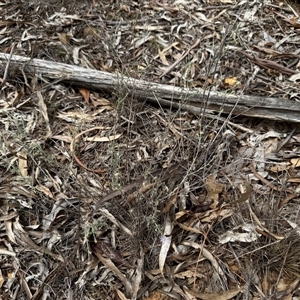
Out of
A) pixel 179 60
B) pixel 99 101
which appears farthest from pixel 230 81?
pixel 99 101

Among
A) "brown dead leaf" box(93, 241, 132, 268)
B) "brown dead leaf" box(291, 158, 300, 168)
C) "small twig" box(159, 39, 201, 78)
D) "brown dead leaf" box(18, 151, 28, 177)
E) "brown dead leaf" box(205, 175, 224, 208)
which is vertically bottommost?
"brown dead leaf" box(93, 241, 132, 268)

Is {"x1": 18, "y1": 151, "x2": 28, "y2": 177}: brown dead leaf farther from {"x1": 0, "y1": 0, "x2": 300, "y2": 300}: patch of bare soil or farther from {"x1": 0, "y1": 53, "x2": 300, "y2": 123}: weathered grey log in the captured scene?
{"x1": 0, "y1": 53, "x2": 300, "y2": 123}: weathered grey log

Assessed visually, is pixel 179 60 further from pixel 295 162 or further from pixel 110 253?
pixel 110 253

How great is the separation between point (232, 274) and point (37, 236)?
82 cm

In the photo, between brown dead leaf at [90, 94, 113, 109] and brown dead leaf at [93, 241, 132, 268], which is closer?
brown dead leaf at [93, 241, 132, 268]

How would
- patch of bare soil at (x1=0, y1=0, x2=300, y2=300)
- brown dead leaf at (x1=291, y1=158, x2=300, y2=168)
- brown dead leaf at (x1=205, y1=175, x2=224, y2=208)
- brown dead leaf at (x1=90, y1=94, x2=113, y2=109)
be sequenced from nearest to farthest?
1. patch of bare soil at (x1=0, y1=0, x2=300, y2=300)
2. brown dead leaf at (x1=205, y1=175, x2=224, y2=208)
3. brown dead leaf at (x1=291, y1=158, x2=300, y2=168)
4. brown dead leaf at (x1=90, y1=94, x2=113, y2=109)

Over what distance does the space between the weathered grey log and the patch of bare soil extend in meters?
0.04

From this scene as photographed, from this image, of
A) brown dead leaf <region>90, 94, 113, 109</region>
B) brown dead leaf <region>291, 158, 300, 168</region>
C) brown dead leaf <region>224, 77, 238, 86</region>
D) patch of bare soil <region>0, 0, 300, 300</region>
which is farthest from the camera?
brown dead leaf <region>224, 77, 238, 86</region>

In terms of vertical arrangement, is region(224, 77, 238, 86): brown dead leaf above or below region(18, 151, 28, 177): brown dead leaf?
above

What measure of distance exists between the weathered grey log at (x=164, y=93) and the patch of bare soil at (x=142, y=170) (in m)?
0.04

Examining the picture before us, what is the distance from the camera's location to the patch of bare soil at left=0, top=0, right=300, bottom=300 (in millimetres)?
1884

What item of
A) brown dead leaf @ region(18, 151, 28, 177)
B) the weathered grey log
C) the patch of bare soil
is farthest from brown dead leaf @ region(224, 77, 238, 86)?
brown dead leaf @ region(18, 151, 28, 177)

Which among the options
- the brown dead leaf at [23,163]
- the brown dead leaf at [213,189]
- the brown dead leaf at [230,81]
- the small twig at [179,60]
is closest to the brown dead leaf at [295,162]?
the brown dead leaf at [213,189]

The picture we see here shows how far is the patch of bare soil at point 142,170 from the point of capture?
6.18 feet
